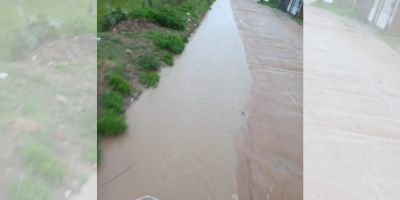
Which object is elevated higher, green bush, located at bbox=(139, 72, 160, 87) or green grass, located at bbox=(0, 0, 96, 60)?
green grass, located at bbox=(0, 0, 96, 60)

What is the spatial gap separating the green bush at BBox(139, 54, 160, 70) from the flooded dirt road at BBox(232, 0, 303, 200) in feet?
5.43

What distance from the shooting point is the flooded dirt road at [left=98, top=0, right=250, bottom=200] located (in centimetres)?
403

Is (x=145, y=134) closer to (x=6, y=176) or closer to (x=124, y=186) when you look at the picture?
(x=124, y=186)

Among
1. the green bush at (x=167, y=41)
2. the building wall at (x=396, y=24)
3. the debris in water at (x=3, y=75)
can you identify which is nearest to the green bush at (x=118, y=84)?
the debris in water at (x=3, y=75)

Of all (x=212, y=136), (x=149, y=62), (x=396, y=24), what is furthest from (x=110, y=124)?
(x=396, y=24)

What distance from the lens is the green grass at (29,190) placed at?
3.09 m

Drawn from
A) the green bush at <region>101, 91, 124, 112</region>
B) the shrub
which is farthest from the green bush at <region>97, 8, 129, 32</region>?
the green bush at <region>101, 91, 124, 112</region>

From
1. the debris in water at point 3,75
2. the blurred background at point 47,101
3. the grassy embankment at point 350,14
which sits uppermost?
the debris in water at point 3,75

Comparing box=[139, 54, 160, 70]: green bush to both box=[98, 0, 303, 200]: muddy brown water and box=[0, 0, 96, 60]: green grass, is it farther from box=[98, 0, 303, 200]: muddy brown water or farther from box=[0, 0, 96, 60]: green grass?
box=[0, 0, 96, 60]: green grass

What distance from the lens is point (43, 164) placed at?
133 inches

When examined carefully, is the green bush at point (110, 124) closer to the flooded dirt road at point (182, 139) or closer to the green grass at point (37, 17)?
the flooded dirt road at point (182, 139)

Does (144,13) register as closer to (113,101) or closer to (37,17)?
(37,17)

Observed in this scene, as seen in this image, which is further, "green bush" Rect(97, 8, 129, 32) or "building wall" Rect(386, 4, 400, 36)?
"building wall" Rect(386, 4, 400, 36)

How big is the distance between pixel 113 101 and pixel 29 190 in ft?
6.38
